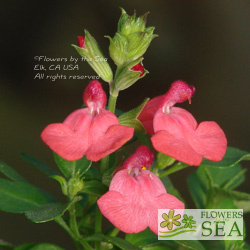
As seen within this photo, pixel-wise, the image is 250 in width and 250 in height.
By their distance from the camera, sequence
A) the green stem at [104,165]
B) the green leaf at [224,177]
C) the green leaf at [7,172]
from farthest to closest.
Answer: the green leaf at [224,177]
the green leaf at [7,172]
the green stem at [104,165]

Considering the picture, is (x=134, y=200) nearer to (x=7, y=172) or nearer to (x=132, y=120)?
(x=132, y=120)

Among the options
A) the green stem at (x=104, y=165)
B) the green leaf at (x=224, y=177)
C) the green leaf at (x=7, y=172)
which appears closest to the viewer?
the green stem at (x=104, y=165)

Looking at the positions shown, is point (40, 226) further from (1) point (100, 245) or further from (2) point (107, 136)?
(2) point (107, 136)

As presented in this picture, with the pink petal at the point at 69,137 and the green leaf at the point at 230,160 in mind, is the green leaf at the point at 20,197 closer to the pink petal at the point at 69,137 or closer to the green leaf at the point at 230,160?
the pink petal at the point at 69,137

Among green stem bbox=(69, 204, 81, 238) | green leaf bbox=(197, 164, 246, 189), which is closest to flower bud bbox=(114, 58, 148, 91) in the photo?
green stem bbox=(69, 204, 81, 238)

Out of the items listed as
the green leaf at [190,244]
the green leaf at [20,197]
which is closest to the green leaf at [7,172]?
the green leaf at [20,197]

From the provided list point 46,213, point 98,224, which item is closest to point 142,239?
point 98,224
